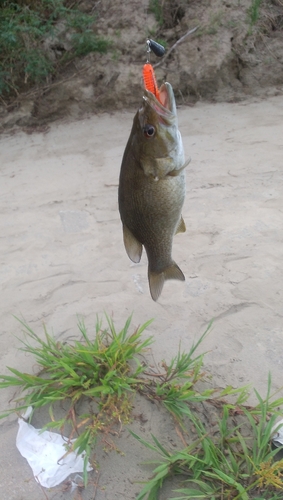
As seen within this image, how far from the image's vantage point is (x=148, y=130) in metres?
1.40

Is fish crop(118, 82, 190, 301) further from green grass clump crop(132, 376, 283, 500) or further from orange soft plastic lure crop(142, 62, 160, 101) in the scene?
green grass clump crop(132, 376, 283, 500)

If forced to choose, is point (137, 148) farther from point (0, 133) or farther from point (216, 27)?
point (216, 27)

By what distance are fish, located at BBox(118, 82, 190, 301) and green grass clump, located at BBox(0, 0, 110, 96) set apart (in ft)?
16.0

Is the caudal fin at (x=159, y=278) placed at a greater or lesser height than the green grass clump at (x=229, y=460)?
greater

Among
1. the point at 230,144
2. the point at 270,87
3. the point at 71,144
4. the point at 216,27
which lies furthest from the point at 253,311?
the point at 216,27

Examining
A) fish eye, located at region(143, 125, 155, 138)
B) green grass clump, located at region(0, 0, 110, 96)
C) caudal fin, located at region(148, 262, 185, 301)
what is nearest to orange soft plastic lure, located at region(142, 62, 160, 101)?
fish eye, located at region(143, 125, 155, 138)

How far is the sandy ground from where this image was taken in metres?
2.42

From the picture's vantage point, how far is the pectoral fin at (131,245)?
1.59 m

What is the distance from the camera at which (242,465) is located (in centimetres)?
202

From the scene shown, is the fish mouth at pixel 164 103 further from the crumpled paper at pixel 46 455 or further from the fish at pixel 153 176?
the crumpled paper at pixel 46 455

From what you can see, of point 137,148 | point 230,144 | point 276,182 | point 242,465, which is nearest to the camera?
point 137,148

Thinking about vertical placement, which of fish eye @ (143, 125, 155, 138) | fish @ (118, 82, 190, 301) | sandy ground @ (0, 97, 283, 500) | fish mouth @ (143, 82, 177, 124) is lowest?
sandy ground @ (0, 97, 283, 500)

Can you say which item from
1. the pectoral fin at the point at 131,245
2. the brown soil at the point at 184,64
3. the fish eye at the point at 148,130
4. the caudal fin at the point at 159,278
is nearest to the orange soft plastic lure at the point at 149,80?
the fish eye at the point at 148,130

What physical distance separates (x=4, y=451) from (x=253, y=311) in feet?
5.19
